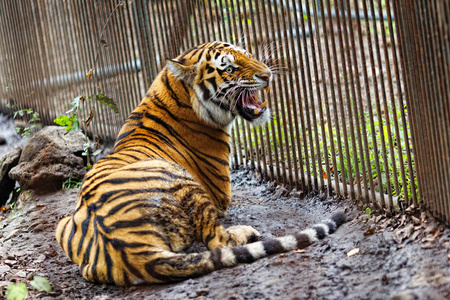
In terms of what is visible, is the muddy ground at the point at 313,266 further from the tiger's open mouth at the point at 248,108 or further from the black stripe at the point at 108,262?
the tiger's open mouth at the point at 248,108

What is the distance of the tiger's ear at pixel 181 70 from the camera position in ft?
16.1

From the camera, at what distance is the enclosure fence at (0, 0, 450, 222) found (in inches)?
135

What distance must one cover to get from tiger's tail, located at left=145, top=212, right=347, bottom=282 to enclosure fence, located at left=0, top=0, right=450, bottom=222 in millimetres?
741

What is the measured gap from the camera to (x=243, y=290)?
3377mm

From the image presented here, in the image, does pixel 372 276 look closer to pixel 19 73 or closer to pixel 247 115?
pixel 247 115

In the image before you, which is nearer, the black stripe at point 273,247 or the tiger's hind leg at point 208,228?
the black stripe at point 273,247

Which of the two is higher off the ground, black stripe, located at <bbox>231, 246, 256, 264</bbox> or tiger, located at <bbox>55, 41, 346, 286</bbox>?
tiger, located at <bbox>55, 41, 346, 286</bbox>

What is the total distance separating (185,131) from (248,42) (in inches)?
51.9

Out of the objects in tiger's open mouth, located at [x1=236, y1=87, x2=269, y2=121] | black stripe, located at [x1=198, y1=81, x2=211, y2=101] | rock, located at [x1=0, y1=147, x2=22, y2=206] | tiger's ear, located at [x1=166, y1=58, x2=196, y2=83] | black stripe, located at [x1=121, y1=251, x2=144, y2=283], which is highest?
tiger's ear, located at [x1=166, y1=58, x2=196, y2=83]

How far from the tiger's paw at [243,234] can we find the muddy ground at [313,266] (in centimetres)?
15

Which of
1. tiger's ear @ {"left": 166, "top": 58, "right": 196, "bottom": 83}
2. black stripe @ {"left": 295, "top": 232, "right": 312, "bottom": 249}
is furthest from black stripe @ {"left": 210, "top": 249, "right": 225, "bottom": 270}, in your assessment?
tiger's ear @ {"left": 166, "top": 58, "right": 196, "bottom": 83}

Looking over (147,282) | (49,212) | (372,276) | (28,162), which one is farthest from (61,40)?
(372,276)

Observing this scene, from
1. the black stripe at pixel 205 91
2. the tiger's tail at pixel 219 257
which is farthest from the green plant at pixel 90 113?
the tiger's tail at pixel 219 257

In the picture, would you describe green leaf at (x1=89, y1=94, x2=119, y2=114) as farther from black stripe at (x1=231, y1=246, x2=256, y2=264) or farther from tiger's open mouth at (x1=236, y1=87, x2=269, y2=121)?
black stripe at (x1=231, y1=246, x2=256, y2=264)
